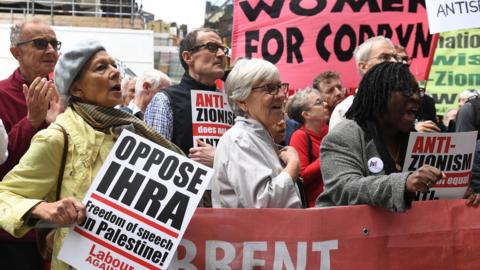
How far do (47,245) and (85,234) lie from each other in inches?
12.1

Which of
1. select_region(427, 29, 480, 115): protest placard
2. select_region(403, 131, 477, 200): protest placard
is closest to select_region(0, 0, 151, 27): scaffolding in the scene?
select_region(427, 29, 480, 115): protest placard

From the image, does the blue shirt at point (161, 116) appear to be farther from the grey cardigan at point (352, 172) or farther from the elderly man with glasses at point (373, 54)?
the grey cardigan at point (352, 172)

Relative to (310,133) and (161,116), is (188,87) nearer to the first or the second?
(161,116)

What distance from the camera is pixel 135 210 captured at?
3.58 metres

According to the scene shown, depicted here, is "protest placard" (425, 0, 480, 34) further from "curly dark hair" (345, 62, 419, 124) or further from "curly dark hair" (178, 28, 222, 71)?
"curly dark hair" (345, 62, 419, 124)

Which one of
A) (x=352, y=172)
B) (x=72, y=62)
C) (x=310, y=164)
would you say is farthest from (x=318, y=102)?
(x=72, y=62)

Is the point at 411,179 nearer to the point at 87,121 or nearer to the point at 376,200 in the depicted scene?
the point at 376,200

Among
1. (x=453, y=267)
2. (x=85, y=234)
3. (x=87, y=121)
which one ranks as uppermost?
(x=87, y=121)

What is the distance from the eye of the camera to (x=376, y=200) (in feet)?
12.8

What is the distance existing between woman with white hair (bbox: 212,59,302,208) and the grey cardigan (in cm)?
17

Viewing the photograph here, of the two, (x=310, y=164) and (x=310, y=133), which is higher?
(x=310, y=133)

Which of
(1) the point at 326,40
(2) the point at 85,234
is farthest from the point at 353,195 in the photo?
(1) the point at 326,40

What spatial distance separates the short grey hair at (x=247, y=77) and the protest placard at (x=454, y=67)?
807cm

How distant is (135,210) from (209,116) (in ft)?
5.41
